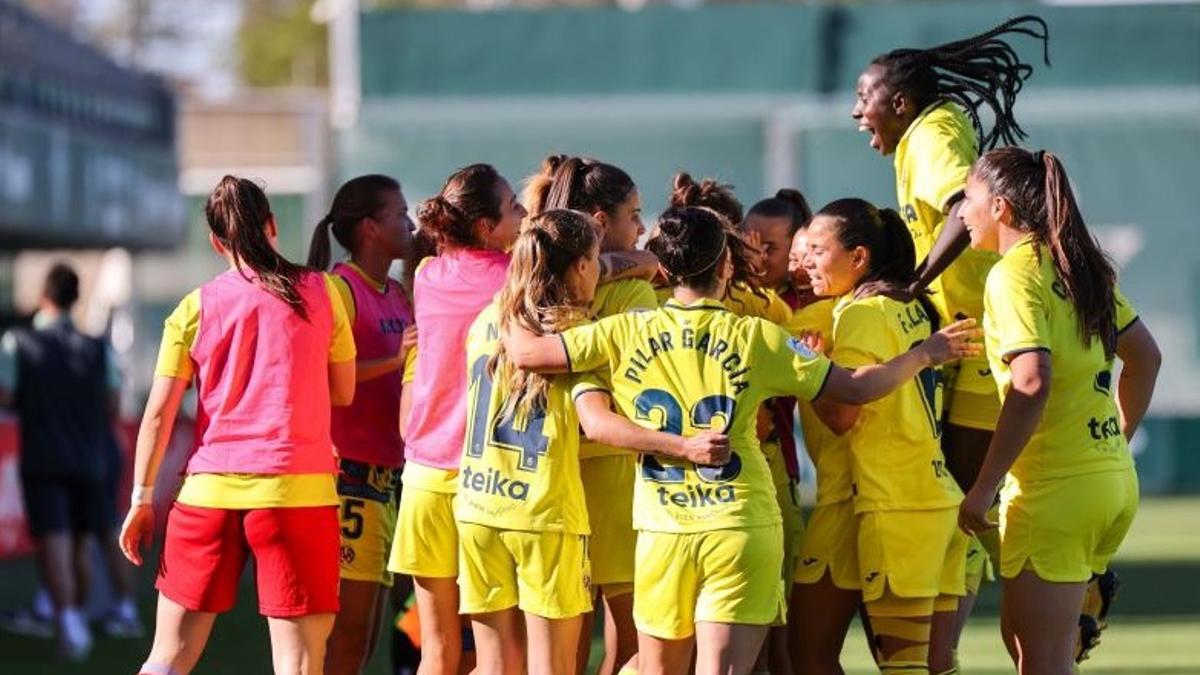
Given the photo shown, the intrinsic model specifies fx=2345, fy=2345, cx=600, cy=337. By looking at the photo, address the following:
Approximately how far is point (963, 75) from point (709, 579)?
2334mm

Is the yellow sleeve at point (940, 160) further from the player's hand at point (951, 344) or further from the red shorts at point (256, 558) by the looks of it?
the red shorts at point (256, 558)

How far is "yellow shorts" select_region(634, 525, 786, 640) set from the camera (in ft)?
23.6

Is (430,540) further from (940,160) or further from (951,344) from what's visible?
(940,160)

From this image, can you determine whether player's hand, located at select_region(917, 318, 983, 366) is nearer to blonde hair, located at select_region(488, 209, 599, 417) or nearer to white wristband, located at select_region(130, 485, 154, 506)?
blonde hair, located at select_region(488, 209, 599, 417)

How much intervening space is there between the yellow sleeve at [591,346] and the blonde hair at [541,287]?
0.12m

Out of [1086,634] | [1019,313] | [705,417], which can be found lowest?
[1086,634]

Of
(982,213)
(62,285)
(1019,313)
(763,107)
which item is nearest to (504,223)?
(982,213)

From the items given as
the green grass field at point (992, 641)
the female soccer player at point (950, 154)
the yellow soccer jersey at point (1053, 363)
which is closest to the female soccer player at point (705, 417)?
the yellow soccer jersey at point (1053, 363)

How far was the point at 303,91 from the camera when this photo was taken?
6900cm

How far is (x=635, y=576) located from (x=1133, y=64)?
924 inches

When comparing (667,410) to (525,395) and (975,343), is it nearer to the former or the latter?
(525,395)

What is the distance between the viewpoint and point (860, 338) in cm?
764

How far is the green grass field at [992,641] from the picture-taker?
11688mm

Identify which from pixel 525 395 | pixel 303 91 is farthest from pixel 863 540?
pixel 303 91
